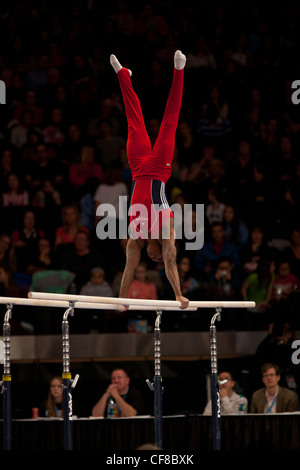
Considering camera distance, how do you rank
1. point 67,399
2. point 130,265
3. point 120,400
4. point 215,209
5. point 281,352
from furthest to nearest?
1. point 215,209
2. point 281,352
3. point 120,400
4. point 130,265
5. point 67,399

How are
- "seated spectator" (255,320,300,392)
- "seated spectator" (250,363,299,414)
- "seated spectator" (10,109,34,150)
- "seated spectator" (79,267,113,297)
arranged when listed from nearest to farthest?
"seated spectator" (250,363,299,414)
"seated spectator" (255,320,300,392)
"seated spectator" (79,267,113,297)
"seated spectator" (10,109,34,150)

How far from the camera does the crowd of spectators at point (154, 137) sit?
390 inches

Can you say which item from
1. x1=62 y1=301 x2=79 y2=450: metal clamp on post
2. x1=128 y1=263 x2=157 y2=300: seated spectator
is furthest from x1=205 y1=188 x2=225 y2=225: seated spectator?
x1=62 y1=301 x2=79 y2=450: metal clamp on post

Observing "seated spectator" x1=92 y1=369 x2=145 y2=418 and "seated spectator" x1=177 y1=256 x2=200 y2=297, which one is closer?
"seated spectator" x1=92 y1=369 x2=145 y2=418

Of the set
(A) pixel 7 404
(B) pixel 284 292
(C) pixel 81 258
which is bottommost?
(A) pixel 7 404

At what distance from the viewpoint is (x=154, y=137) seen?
11961mm

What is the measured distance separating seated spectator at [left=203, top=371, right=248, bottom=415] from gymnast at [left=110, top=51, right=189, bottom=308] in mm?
2110

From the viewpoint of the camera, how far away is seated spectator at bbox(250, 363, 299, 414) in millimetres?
7943

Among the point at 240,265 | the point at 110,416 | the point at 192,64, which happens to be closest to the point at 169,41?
the point at 192,64

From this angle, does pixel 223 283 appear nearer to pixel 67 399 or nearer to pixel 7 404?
pixel 67 399

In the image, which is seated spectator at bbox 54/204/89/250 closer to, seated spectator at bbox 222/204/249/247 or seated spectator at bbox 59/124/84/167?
seated spectator at bbox 59/124/84/167

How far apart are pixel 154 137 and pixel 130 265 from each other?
558 centimetres

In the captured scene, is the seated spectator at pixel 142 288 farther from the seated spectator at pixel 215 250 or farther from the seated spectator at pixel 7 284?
the seated spectator at pixel 7 284

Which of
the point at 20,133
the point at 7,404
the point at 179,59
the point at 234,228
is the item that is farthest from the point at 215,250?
the point at 7,404
